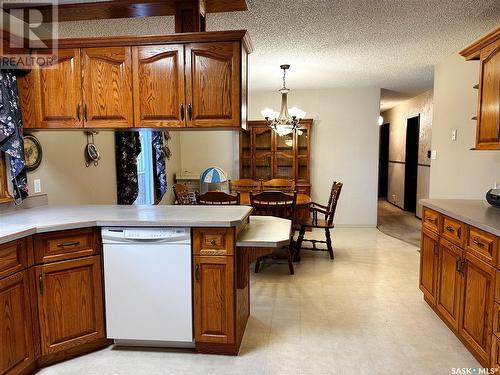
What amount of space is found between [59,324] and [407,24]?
3.58 meters

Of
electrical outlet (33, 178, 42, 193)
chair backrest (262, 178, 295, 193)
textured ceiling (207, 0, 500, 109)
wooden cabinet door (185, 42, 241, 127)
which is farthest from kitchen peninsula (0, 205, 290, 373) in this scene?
chair backrest (262, 178, 295, 193)

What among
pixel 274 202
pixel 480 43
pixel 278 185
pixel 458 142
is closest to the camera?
pixel 480 43

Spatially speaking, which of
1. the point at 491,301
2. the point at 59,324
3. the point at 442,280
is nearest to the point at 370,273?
the point at 442,280

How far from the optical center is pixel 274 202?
3.65 m

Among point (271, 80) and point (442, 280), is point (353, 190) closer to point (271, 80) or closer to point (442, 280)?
point (271, 80)

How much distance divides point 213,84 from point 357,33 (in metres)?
1.80

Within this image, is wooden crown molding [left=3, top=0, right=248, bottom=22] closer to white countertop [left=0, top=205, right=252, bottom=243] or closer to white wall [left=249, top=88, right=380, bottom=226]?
white countertop [left=0, top=205, right=252, bottom=243]

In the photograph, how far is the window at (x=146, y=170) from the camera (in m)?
4.94

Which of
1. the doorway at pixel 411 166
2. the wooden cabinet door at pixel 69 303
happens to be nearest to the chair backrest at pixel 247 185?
the wooden cabinet door at pixel 69 303

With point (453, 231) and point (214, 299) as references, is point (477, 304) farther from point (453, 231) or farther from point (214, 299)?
point (214, 299)

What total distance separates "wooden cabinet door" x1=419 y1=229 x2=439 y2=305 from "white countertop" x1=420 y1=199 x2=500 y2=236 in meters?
0.24

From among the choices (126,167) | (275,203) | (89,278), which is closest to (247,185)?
(275,203)

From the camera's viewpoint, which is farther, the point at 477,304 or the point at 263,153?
the point at 263,153

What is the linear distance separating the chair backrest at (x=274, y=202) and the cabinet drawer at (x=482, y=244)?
175 centimetres
